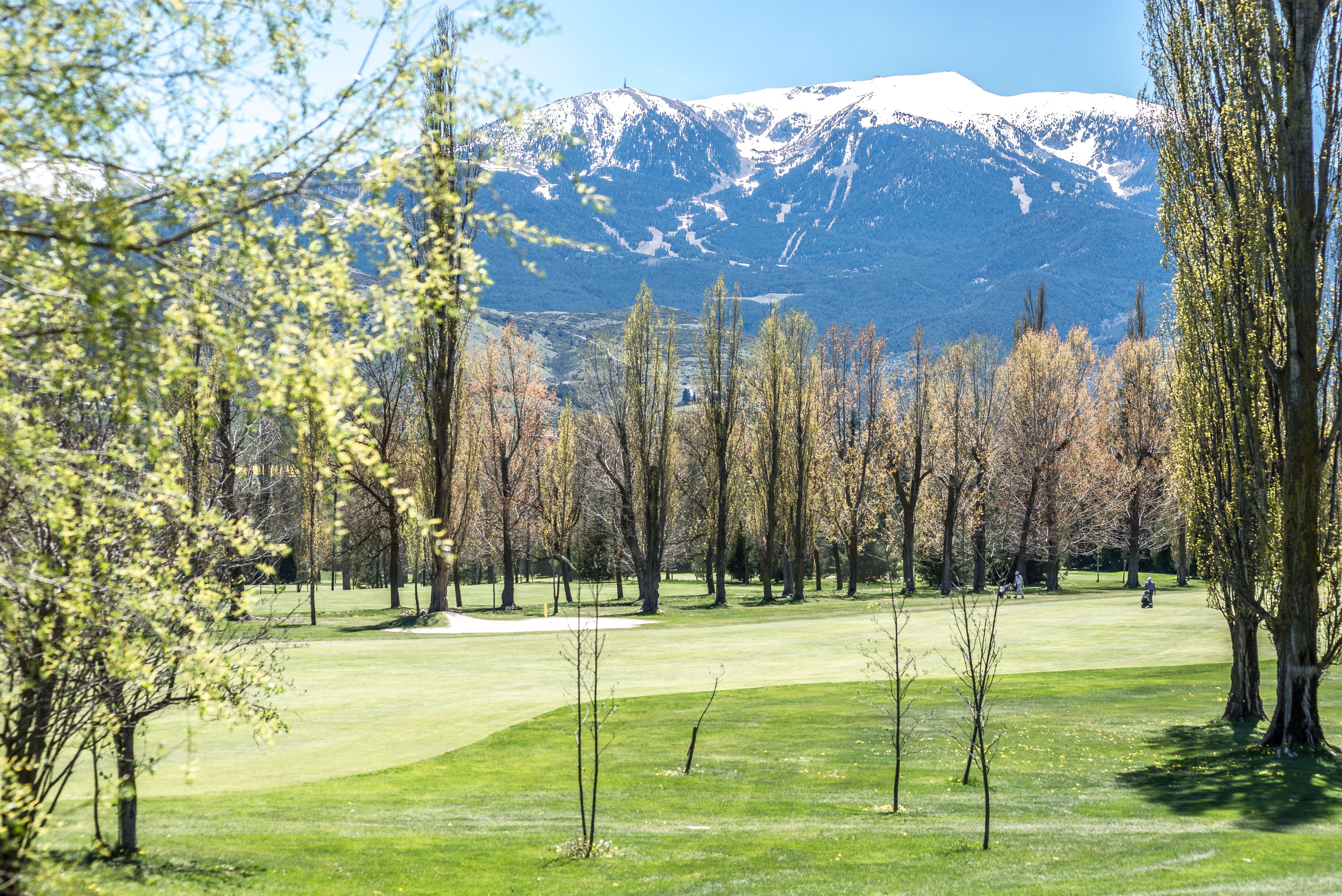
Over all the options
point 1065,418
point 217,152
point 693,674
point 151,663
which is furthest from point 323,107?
point 1065,418

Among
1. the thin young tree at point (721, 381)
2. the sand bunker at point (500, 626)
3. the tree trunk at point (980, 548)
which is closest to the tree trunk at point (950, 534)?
the tree trunk at point (980, 548)

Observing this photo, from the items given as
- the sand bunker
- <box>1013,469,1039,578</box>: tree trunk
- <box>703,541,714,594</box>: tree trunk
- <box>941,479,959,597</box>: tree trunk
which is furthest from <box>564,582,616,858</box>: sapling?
<box>1013,469,1039,578</box>: tree trunk

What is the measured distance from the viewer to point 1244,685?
17703mm

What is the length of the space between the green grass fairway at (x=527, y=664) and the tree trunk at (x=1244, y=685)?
6224 mm

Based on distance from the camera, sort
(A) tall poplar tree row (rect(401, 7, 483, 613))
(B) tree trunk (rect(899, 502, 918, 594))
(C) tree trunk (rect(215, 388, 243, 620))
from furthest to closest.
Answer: (B) tree trunk (rect(899, 502, 918, 594)), (C) tree trunk (rect(215, 388, 243, 620)), (A) tall poplar tree row (rect(401, 7, 483, 613))

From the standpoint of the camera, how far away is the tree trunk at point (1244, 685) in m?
17.1

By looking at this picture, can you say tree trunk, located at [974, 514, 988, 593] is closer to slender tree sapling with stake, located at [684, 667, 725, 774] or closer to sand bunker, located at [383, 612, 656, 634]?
sand bunker, located at [383, 612, 656, 634]

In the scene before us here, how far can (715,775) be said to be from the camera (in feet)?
49.5

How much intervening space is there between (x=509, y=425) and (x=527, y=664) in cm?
2651

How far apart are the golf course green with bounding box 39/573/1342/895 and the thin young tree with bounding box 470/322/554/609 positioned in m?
24.3

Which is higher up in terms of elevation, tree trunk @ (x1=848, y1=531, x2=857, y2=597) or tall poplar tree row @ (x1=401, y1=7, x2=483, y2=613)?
tall poplar tree row @ (x1=401, y1=7, x2=483, y2=613)

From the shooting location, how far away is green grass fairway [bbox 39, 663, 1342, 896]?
9.45m

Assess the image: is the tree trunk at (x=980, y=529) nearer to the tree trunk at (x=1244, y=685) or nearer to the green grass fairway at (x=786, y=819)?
the tree trunk at (x=1244, y=685)

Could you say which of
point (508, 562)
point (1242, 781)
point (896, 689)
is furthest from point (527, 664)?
point (508, 562)
